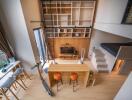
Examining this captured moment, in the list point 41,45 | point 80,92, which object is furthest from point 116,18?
point 41,45

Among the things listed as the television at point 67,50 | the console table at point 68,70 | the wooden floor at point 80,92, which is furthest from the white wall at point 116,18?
the television at point 67,50

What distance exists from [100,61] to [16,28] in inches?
145

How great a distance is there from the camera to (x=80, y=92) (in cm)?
278

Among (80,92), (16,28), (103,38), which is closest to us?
(16,28)

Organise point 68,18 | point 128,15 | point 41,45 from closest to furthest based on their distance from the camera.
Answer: point 128,15 → point 68,18 → point 41,45

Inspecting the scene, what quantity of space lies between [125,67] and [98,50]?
1.41 metres

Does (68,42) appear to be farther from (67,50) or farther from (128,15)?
(128,15)

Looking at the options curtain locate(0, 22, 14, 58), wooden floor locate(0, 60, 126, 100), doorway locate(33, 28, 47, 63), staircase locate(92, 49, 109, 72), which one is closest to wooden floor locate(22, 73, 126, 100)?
wooden floor locate(0, 60, 126, 100)

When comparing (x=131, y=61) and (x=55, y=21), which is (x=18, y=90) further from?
(x=131, y=61)

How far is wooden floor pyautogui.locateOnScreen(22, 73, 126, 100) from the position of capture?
2.61 m

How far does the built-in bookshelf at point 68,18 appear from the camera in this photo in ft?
12.1

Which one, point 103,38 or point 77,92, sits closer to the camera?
point 77,92

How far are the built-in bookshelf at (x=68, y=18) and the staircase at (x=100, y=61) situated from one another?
102cm

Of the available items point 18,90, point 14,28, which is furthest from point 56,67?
point 14,28
